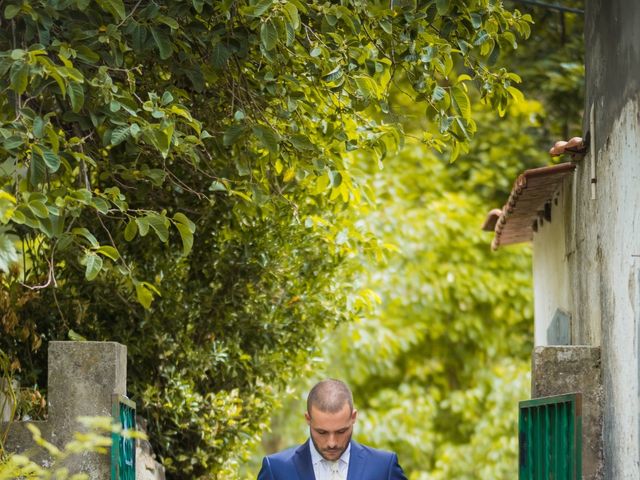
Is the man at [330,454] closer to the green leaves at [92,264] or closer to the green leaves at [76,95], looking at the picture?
the green leaves at [92,264]

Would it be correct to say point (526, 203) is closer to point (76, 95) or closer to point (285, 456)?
point (285, 456)

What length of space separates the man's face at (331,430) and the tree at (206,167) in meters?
1.08

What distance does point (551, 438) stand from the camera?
230 inches

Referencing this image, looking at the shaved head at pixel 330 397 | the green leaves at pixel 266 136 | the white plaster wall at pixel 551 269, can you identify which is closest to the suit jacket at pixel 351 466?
the shaved head at pixel 330 397

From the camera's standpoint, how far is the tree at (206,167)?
5.48 m

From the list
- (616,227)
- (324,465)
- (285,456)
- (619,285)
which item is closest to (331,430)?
(324,465)

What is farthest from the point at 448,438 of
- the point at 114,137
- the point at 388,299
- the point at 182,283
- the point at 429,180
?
the point at 114,137

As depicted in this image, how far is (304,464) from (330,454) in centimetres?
14

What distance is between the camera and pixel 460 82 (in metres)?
6.30

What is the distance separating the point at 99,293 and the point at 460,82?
265 cm

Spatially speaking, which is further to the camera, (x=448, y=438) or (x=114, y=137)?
(x=448, y=438)

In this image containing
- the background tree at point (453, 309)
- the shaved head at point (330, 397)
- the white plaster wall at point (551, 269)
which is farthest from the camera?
the background tree at point (453, 309)

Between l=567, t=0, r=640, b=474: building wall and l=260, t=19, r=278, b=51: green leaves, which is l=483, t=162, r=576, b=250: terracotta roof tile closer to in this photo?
l=567, t=0, r=640, b=474: building wall

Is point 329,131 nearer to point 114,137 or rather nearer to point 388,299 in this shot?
point 114,137
